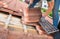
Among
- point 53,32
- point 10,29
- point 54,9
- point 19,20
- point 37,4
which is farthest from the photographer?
point 37,4

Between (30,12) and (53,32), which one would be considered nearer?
(53,32)

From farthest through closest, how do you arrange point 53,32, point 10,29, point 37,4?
point 37,4, point 53,32, point 10,29

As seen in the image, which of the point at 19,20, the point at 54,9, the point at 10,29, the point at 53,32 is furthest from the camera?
the point at 19,20

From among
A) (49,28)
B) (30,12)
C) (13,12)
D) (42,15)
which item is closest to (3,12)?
(13,12)

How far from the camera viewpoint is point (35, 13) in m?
3.83

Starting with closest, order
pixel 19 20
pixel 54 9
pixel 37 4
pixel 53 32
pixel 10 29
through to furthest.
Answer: pixel 10 29 → pixel 53 32 → pixel 54 9 → pixel 19 20 → pixel 37 4

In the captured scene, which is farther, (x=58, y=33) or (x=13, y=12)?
(x=13, y=12)

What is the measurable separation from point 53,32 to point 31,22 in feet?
1.77

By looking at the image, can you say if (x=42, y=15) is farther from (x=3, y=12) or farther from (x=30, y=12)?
(x=3, y=12)

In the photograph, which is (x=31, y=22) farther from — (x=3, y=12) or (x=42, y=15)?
(x=3, y=12)

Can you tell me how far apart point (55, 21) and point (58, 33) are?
0.91ft

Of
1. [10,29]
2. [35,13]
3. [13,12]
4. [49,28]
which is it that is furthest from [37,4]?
[10,29]

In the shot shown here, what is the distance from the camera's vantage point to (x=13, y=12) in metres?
3.81

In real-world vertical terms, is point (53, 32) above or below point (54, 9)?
below
